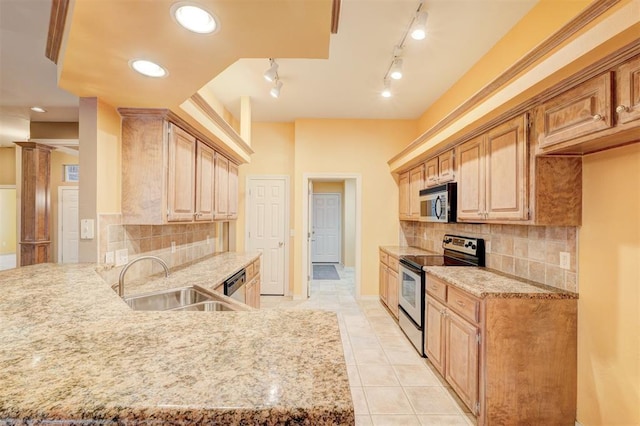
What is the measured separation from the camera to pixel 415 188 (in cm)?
393

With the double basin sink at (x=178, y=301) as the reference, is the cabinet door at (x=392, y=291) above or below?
below

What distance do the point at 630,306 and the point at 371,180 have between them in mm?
3388

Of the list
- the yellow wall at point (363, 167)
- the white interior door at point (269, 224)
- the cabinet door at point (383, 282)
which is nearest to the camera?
the cabinet door at point (383, 282)

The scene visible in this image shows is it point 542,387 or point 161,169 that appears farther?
point 161,169

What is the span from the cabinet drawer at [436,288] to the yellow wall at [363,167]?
2.02 meters

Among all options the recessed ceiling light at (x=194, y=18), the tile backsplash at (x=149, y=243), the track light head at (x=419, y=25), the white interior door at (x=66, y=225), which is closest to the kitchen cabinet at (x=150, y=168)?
the tile backsplash at (x=149, y=243)

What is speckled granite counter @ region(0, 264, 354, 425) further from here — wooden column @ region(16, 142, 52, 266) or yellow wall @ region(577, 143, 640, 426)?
wooden column @ region(16, 142, 52, 266)

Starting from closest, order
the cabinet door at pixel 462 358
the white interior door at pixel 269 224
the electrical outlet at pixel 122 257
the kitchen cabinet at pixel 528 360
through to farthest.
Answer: the kitchen cabinet at pixel 528 360 < the cabinet door at pixel 462 358 < the electrical outlet at pixel 122 257 < the white interior door at pixel 269 224

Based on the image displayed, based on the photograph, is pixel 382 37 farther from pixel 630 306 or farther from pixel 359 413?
pixel 359 413

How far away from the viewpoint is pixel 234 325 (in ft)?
2.99

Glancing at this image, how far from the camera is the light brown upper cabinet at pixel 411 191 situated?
380 cm

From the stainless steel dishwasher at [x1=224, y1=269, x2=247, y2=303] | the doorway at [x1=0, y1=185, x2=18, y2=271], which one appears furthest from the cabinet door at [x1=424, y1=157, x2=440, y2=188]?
the doorway at [x1=0, y1=185, x2=18, y2=271]

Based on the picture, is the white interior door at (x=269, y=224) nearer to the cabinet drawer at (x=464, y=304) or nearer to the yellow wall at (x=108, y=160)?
the yellow wall at (x=108, y=160)

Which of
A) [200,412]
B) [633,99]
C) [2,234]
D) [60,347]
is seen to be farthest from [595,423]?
[2,234]
